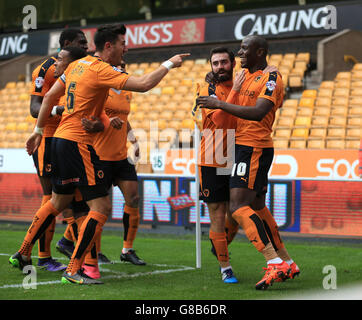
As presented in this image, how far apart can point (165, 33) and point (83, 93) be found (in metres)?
14.3

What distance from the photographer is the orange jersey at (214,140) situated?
5695 mm

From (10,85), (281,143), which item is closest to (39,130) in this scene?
(281,143)

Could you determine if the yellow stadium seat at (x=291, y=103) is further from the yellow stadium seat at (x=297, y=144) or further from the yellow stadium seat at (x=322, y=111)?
the yellow stadium seat at (x=297, y=144)

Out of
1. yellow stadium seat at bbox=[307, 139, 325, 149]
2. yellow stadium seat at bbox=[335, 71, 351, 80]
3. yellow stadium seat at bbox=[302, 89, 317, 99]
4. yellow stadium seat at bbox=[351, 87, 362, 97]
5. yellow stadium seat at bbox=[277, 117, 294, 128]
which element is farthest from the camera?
yellow stadium seat at bbox=[335, 71, 351, 80]

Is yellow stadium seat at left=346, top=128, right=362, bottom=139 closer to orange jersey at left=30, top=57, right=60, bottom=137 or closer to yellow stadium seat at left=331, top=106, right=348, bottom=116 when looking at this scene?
yellow stadium seat at left=331, top=106, right=348, bottom=116

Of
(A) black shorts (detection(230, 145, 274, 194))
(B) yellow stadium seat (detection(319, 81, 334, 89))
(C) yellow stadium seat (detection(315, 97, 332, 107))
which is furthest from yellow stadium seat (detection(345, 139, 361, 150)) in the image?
(A) black shorts (detection(230, 145, 274, 194))

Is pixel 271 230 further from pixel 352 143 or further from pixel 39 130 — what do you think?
pixel 352 143

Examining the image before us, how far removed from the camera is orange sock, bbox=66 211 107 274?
523cm

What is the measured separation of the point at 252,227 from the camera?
516 centimetres

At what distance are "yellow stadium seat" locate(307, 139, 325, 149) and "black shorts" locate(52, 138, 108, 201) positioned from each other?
7.97 meters

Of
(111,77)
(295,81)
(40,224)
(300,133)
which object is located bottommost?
(40,224)

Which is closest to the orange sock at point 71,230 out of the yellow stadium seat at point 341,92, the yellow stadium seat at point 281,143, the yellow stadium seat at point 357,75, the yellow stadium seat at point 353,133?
the yellow stadium seat at point 281,143
